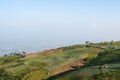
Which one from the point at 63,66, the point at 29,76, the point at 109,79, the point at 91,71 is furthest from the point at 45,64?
the point at 109,79

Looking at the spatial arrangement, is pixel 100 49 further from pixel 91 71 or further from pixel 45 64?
pixel 91 71

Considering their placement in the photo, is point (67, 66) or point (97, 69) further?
point (67, 66)

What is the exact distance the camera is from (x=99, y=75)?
87.7 metres

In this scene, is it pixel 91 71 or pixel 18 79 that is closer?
pixel 91 71

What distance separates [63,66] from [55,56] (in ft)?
68.1

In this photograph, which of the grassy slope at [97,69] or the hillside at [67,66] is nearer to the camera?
the grassy slope at [97,69]

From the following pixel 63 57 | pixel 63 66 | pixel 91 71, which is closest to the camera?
pixel 91 71

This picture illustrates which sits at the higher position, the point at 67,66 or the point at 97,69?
the point at 97,69

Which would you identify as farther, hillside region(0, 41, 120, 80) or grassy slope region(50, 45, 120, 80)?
hillside region(0, 41, 120, 80)

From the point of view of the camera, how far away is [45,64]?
118438 millimetres

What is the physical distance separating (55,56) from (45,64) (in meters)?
15.1

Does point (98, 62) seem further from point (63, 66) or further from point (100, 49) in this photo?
point (100, 49)

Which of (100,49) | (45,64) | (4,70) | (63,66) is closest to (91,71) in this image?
(63,66)

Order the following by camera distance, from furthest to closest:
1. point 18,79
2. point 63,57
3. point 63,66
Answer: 1. point 63,57
2. point 63,66
3. point 18,79
